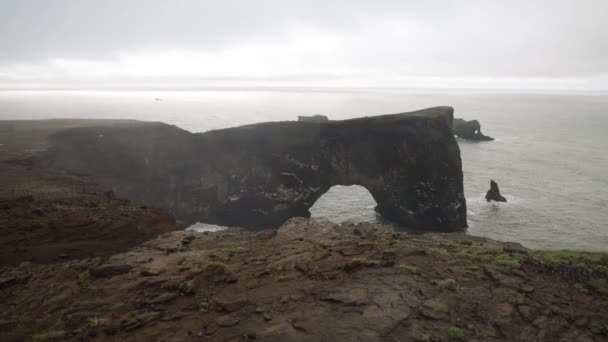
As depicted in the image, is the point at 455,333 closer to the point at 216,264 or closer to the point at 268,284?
the point at 268,284

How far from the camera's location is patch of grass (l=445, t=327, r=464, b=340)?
34.2ft

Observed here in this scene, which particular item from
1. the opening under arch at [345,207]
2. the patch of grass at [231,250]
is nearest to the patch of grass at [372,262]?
the patch of grass at [231,250]

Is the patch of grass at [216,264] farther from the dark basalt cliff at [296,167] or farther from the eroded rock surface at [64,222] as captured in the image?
the dark basalt cliff at [296,167]

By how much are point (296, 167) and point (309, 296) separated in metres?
33.5

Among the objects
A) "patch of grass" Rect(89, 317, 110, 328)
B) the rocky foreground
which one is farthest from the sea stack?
Result: "patch of grass" Rect(89, 317, 110, 328)

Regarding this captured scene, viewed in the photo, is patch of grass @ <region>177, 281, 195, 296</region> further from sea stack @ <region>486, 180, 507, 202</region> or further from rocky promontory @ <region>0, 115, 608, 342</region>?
sea stack @ <region>486, 180, 507, 202</region>

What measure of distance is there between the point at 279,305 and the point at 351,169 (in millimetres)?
35515

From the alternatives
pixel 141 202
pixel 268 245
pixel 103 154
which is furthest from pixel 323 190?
pixel 268 245

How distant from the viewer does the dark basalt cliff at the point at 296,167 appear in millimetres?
42656

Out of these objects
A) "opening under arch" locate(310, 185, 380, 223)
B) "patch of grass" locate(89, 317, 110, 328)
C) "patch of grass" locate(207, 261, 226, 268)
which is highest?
"patch of grass" locate(207, 261, 226, 268)

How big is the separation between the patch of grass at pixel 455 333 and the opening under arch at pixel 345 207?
33976 millimetres

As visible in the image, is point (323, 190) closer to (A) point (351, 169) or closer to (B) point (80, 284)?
(A) point (351, 169)

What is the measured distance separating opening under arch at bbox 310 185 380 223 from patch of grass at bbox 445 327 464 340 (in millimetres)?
33976

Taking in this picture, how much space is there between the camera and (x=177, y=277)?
1295cm
